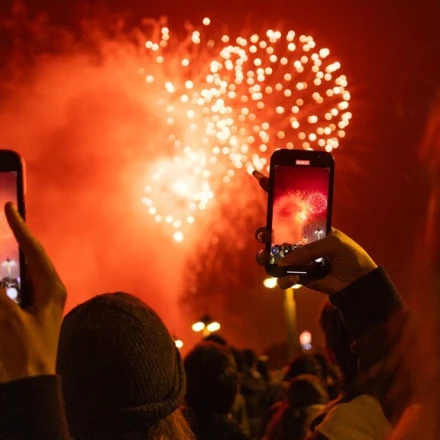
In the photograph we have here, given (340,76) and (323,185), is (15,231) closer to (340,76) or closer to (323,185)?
(323,185)

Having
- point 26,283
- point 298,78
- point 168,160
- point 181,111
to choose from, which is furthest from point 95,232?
point 26,283

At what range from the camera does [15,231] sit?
119cm

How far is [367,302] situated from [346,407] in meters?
0.67

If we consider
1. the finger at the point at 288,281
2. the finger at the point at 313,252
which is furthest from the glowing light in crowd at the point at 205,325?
the finger at the point at 313,252

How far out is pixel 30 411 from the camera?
1.00 metres

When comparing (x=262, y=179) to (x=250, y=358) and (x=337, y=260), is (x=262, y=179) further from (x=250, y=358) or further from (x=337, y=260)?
(x=250, y=358)

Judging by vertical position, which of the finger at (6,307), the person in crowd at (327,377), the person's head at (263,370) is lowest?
the person's head at (263,370)

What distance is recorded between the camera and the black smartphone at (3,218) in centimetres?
156

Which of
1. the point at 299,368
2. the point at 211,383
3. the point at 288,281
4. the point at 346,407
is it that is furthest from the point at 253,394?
the point at 288,281

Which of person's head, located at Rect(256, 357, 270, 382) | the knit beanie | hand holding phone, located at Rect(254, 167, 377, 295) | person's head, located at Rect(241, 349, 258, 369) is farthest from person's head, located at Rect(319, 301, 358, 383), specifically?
person's head, located at Rect(241, 349, 258, 369)

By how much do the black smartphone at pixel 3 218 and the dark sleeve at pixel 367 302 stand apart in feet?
2.41

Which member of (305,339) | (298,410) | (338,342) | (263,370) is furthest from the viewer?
(305,339)

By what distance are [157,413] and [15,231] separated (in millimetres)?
439

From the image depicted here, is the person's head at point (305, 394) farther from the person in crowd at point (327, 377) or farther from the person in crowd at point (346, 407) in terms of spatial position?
the person in crowd at point (327, 377)
